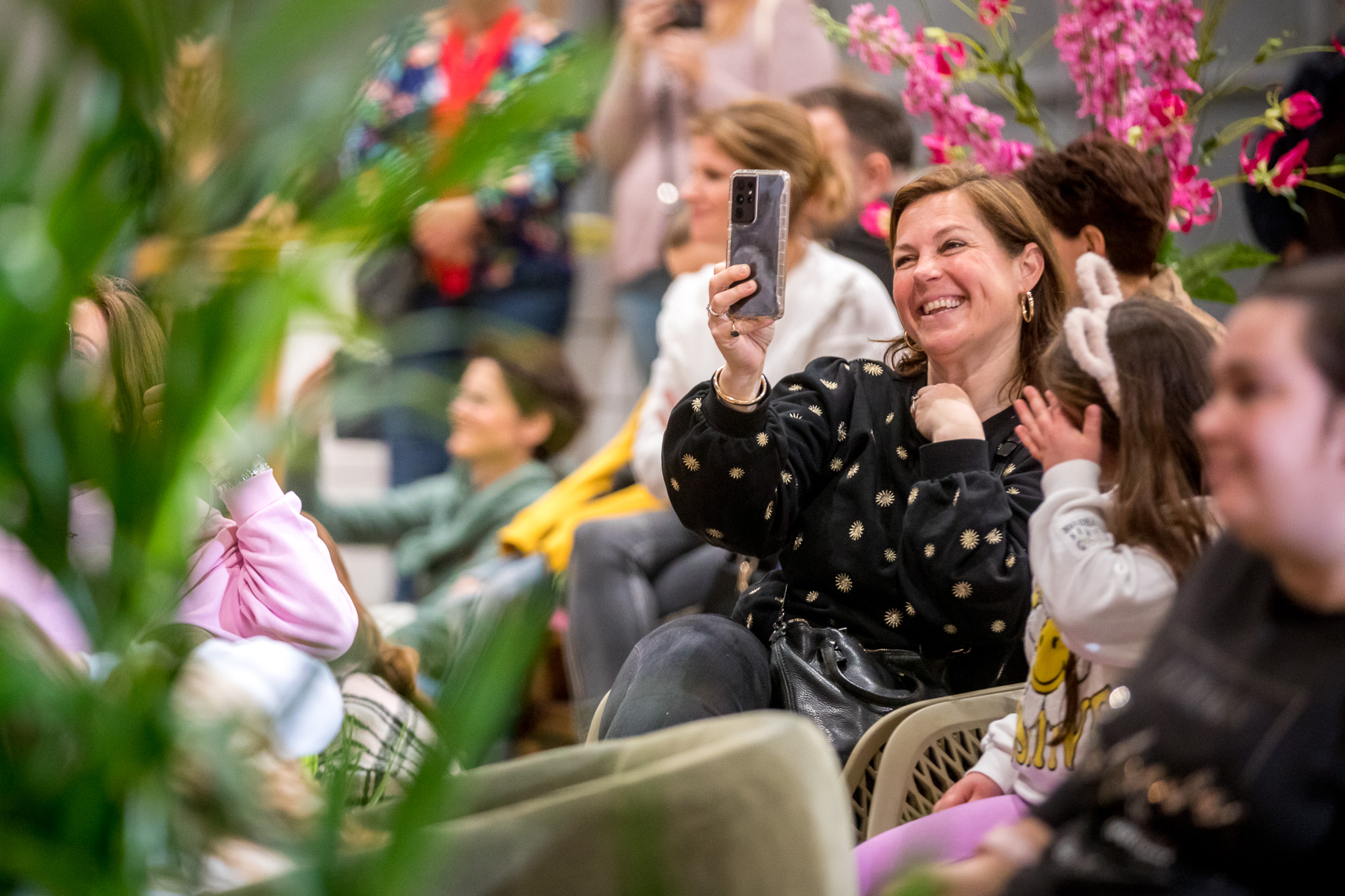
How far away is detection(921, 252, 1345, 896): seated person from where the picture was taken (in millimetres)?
812

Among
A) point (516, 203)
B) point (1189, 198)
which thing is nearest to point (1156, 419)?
point (1189, 198)

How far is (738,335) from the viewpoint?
1.54 meters

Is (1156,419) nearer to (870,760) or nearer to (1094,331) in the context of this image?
(1094,331)

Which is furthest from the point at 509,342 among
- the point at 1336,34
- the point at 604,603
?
the point at 604,603

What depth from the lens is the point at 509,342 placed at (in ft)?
2.59

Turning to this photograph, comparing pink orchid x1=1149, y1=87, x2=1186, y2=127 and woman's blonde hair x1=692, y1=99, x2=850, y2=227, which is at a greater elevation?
pink orchid x1=1149, y1=87, x2=1186, y2=127

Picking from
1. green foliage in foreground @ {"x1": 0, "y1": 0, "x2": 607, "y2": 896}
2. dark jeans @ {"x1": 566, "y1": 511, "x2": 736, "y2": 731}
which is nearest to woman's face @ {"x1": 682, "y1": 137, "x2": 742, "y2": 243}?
dark jeans @ {"x1": 566, "y1": 511, "x2": 736, "y2": 731}

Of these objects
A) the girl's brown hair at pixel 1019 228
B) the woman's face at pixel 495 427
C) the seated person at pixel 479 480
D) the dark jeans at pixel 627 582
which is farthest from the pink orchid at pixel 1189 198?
the woman's face at pixel 495 427

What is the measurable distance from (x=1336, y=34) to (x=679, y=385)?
45.9 inches

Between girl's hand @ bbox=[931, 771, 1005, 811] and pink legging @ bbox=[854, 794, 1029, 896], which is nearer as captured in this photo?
pink legging @ bbox=[854, 794, 1029, 896]

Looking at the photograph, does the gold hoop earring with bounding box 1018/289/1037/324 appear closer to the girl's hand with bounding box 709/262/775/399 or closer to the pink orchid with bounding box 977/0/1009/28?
the girl's hand with bounding box 709/262/775/399

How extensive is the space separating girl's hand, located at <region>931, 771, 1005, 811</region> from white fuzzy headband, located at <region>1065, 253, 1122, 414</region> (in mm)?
416

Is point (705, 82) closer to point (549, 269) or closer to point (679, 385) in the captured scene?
point (549, 269)

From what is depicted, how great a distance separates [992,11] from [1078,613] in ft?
3.09
